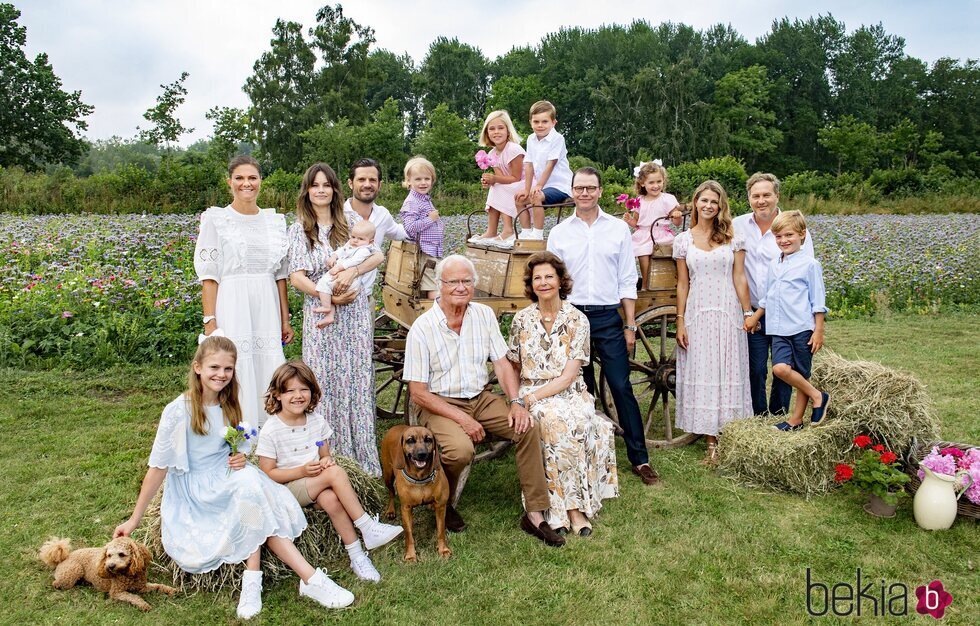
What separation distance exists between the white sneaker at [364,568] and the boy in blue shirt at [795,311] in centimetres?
301

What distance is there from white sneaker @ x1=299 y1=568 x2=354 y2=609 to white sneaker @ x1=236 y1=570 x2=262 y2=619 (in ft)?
0.65

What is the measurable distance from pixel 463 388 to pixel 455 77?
57589 mm

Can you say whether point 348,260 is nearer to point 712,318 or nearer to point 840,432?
point 712,318

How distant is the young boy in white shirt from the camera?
546 centimetres

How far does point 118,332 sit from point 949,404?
8034 mm

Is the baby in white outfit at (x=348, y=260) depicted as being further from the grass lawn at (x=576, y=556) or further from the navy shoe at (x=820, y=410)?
the navy shoe at (x=820, y=410)

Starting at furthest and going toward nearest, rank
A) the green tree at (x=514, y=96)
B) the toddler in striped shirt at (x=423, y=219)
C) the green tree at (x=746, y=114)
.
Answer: the green tree at (x=514, y=96) < the green tree at (x=746, y=114) < the toddler in striped shirt at (x=423, y=219)

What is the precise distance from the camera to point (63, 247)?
9.12 m

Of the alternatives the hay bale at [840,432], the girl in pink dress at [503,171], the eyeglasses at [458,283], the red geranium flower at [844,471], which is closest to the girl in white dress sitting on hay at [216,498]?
the eyeglasses at [458,283]

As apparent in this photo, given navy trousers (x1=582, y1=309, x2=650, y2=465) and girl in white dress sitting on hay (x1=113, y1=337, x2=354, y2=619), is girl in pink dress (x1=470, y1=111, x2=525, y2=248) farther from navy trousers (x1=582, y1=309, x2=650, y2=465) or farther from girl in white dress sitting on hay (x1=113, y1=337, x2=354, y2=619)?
girl in white dress sitting on hay (x1=113, y1=337, x2=354, y2=619)

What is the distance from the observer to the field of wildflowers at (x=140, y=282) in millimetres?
7074

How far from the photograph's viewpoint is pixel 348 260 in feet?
13.9

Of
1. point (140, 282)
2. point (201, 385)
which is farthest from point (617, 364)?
point (140, 282)

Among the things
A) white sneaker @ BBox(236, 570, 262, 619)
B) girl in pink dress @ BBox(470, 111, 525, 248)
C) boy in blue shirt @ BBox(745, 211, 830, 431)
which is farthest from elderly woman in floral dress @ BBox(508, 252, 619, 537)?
white sneaker @ BBox(236, 570, 262, 619)
